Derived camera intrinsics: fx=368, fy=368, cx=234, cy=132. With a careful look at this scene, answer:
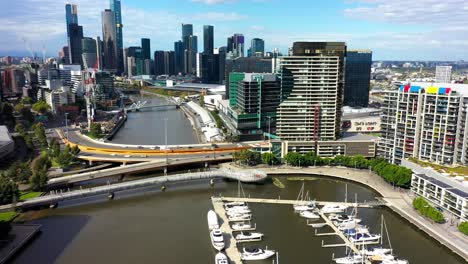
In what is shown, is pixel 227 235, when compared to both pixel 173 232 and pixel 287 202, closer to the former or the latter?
pixel 173 232

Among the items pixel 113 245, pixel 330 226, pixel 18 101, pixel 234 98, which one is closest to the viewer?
pixel 113 245

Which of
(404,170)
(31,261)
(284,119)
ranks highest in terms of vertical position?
(284,119)

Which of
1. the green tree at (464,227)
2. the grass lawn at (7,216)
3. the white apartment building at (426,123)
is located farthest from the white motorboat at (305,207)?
the grass lawn at (7,216)

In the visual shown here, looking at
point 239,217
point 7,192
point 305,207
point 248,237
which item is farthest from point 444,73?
point 7,192

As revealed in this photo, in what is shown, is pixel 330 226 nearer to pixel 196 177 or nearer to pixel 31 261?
pixel 196 177

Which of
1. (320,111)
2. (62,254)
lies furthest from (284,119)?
(62,254)

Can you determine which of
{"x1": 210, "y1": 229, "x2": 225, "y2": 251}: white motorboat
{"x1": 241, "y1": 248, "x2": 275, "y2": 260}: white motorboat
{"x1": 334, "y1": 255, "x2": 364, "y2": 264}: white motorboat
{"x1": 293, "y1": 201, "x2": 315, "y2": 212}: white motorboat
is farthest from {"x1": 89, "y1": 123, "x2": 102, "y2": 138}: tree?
{"x1": 334, "y1": 255, "x2": 364, "y2": 264}: white motorboat

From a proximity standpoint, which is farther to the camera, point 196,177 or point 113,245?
point 196,177
